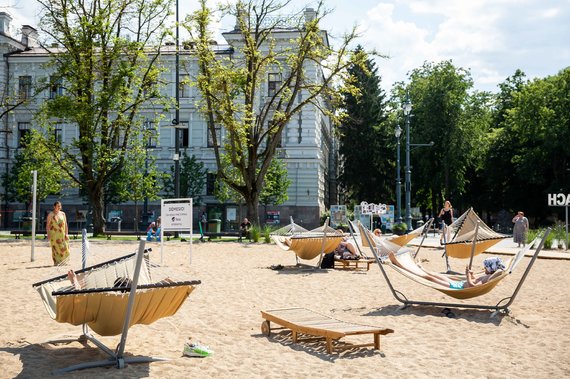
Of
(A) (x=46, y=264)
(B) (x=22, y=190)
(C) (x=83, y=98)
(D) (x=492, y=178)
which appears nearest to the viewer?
(A) (x=46, y=264)

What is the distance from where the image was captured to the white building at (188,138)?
4688 centimetres

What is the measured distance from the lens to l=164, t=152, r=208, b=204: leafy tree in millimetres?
46562

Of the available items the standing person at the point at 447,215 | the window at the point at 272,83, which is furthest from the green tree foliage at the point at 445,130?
the standing person at the point at 447,215

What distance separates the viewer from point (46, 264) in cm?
1678

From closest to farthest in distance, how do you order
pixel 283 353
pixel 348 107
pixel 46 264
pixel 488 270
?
pixel 283 353 < pixel 488 270 < pixel 46 264 < pixel 348 107

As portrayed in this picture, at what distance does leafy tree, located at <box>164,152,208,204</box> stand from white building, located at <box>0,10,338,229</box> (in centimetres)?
99

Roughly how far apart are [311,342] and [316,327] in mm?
397

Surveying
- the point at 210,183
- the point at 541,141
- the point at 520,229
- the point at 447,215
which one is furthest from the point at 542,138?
the point at 447,215

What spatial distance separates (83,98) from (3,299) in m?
21.7

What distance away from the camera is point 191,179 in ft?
153

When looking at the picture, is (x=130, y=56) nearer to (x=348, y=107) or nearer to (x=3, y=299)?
(x=3, y=299)

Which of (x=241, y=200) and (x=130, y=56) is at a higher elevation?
(x=130, y=56)

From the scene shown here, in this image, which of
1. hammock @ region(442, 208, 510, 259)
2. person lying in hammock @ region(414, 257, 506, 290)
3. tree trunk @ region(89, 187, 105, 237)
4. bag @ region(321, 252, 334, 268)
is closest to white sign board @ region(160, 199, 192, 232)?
bag @ region(321, 252, 334, 268)

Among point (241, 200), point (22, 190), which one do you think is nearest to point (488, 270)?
point (241, 200)
